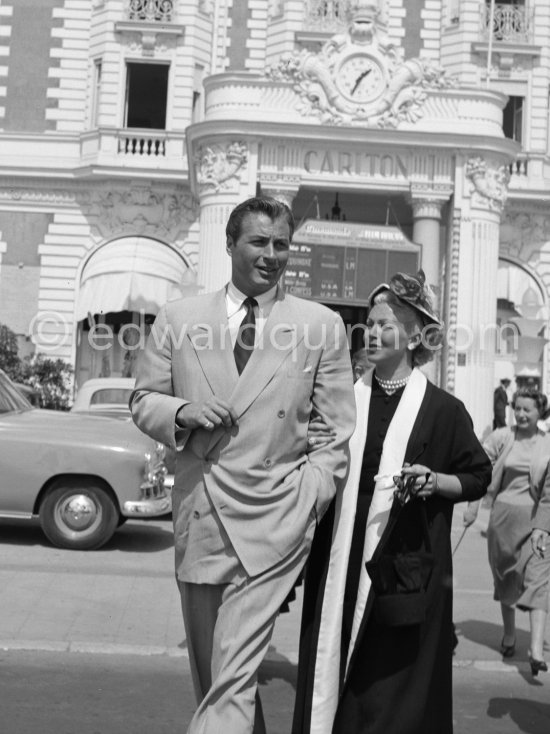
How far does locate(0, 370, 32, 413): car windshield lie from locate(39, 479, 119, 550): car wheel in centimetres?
108

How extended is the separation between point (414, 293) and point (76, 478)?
7144 millimetres

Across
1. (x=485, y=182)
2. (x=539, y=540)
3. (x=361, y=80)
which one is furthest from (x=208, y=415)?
(x=361, y=80)

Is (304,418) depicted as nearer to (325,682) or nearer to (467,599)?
(325,682)

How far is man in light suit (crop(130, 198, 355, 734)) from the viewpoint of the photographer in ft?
12.7

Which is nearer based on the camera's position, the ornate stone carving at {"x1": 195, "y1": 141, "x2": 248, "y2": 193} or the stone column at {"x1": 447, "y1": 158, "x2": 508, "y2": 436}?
the stone column at {"x1": 447, "y1": 158, "x2": 508, "y2": 436}

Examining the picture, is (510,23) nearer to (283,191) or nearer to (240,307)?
(283,191)

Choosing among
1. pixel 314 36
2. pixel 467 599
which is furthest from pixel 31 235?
pixel 467 599

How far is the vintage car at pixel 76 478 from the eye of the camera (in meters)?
11.0

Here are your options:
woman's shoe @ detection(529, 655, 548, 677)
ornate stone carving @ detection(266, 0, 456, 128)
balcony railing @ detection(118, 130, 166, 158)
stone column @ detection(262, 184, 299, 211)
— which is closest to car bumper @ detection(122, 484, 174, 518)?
woman's shoe @ detection(529, 655, 548, 677)

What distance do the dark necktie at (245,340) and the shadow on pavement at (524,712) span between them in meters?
2.99

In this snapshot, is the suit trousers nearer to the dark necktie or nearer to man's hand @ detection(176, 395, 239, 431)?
man's hand @ detection(176, 395, 239, 431)

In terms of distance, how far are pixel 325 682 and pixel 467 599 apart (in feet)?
18.0

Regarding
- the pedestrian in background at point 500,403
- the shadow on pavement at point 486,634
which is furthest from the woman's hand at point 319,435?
the pedestrian in background at point 500,403

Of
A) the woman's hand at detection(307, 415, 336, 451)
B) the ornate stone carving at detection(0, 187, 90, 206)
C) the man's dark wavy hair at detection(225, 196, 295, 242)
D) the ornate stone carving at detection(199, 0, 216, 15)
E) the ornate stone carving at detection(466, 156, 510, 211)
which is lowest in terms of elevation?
the woman's hand at detection(307, 415, 336, 451)
